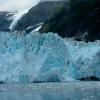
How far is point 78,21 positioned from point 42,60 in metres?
24.7

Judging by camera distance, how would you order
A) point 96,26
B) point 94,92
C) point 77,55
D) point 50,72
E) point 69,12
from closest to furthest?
point 94,92 < point 50,72 < point 77,55 < point 96,26 < point 69,12

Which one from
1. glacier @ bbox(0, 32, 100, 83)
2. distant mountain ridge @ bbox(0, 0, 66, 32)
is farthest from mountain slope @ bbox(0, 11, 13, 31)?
glacier @ bbox(0, 32, 100, 83)

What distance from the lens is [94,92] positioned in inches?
867

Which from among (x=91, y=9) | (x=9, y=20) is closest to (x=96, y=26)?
(x=91, y=9)

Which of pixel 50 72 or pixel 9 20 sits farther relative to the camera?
pixel 9 20

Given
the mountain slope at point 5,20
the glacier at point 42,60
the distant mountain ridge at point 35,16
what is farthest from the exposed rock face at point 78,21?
the mountain slope at point 5,20

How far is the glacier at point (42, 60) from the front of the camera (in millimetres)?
30859

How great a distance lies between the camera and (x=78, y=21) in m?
55.5

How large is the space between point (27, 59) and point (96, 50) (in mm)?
4727

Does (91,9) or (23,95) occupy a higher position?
(91,9)

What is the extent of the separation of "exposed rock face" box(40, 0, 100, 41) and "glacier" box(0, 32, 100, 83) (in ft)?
60.3

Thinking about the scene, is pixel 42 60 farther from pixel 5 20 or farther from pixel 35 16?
pixel 5 20

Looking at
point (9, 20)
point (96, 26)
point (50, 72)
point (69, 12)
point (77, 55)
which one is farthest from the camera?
point (9, 20)

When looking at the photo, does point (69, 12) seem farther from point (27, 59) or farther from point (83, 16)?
point (27, 59)
